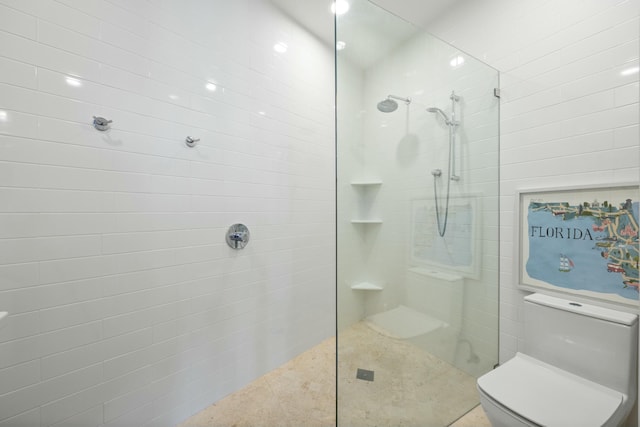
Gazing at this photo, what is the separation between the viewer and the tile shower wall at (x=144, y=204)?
1.09 metres

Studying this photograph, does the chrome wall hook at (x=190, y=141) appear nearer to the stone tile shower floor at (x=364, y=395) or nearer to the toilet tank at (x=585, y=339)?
the stone tile shower floor at (x=364, y=395)

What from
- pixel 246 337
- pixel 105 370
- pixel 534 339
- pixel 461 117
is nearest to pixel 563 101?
pixel 461 117

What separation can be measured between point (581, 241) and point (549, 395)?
795 millimetres

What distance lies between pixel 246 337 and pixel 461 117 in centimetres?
209

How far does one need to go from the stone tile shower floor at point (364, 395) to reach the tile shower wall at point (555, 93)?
56cm

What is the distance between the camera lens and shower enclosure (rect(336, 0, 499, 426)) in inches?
51.2

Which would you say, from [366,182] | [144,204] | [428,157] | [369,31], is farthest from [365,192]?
[144,204]

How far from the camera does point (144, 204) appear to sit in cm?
140

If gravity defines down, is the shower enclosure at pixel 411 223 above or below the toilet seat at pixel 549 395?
above

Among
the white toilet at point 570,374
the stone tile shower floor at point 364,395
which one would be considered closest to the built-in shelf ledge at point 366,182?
the stone tile shower floor at point 364,395

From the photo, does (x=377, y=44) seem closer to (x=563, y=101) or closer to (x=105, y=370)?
(x=563, y=101)

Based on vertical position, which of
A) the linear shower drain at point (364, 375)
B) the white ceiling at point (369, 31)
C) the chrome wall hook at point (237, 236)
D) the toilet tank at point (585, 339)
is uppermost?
the white ceiling at point (369, 31)

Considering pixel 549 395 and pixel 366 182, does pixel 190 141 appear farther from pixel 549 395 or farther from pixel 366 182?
pixel 549 395

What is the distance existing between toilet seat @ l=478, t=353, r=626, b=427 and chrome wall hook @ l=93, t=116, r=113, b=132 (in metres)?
2.17
